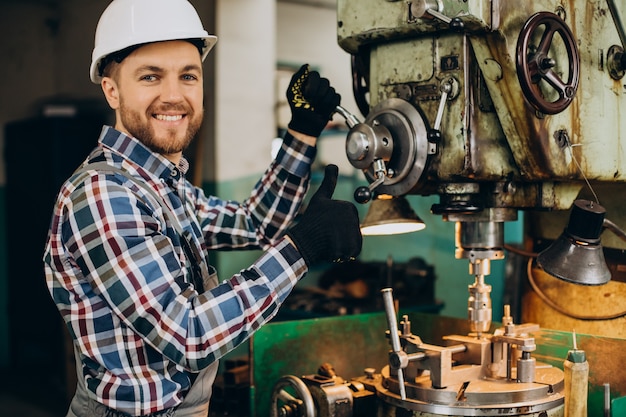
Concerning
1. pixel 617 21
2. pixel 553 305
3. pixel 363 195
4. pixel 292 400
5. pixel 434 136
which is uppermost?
pixel 617 21

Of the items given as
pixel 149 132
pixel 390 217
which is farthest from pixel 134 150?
pixel 390 217

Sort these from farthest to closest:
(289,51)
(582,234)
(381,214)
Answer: (289,51) < (381,214) < (582,234)

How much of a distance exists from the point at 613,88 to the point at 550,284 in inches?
22.1

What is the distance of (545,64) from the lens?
1.30 m

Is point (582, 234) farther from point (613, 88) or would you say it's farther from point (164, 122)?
point (164, 122)

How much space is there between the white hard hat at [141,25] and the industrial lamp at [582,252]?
31.9 inches

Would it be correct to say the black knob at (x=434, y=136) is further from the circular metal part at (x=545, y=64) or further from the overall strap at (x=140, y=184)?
the overall strap at (x=140, y=184)

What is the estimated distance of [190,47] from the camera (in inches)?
57.2

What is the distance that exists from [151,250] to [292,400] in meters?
0.45

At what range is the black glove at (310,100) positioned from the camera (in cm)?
160

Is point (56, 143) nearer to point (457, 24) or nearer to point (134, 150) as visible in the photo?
point (134, 150)

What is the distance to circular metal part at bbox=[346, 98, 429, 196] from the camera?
4.45ft

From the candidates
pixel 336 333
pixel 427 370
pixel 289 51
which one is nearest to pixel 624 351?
pixel 427 370

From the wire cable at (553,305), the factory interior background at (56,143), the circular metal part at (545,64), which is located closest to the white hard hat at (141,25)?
the circular metal part at (545,64)
